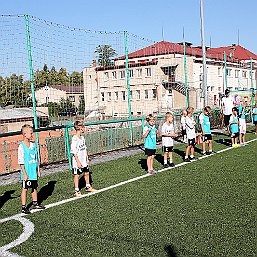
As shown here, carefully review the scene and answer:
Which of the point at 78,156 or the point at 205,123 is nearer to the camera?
the point at 78,156

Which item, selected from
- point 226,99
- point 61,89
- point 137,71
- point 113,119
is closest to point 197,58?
point 137,71

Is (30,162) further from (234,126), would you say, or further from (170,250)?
(234,126)

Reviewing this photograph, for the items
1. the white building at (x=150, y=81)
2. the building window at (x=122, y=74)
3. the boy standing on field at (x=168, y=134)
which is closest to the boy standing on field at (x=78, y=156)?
the boy standing on field at (x=168, y=134)

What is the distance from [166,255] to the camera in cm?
481

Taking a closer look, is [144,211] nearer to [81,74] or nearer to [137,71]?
[81,74]

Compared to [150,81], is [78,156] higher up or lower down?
lower down

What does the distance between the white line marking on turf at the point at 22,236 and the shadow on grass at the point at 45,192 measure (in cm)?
115

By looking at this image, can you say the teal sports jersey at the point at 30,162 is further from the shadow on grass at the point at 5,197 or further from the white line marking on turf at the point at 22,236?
the shadow on grass at the point at 5,197

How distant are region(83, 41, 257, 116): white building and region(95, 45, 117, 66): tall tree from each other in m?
0.26

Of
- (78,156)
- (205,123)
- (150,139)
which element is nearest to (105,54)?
(205,123)

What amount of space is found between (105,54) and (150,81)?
11657 mm

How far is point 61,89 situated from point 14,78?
205 cm

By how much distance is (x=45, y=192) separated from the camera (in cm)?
902

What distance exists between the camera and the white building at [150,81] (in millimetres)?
15875
